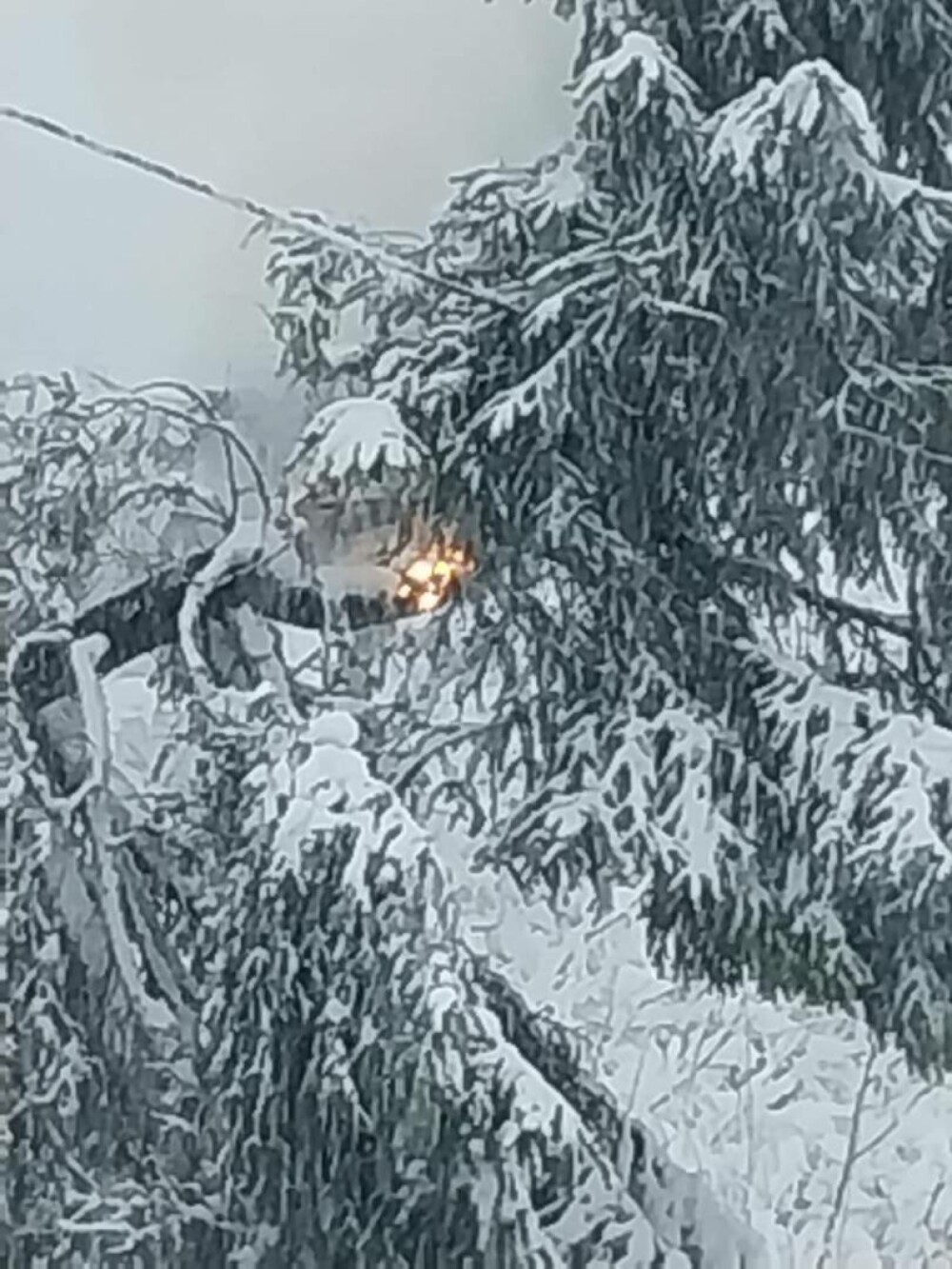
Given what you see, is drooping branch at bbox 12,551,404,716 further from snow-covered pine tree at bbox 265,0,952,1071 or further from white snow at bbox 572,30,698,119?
white snow at bbox 572,30,698,119

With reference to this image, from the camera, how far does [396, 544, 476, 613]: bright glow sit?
1003 mm

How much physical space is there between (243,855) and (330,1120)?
162mm

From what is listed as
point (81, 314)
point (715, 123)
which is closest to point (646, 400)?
point (715, 123)

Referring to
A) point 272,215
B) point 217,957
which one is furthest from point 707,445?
point 217,957

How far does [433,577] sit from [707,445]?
18 centimetres

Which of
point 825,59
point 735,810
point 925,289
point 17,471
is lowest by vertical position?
point 735,810

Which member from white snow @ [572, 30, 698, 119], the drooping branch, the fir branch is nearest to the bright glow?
the drooping branch

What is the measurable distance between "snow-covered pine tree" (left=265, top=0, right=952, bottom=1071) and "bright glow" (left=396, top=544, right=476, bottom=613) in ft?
0.06

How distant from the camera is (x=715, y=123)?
1.00m

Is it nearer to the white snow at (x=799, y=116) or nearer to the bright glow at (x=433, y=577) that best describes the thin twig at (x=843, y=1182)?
the bright glow at (x=433, y=577)

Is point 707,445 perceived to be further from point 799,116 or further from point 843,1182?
point 843,1182

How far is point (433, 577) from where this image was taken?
1.00 m

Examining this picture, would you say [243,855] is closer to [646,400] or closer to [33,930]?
[33,930]

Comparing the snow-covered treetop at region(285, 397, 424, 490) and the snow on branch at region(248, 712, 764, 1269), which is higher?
the snow-covered treetop at region(285, 397, 424, 490)
